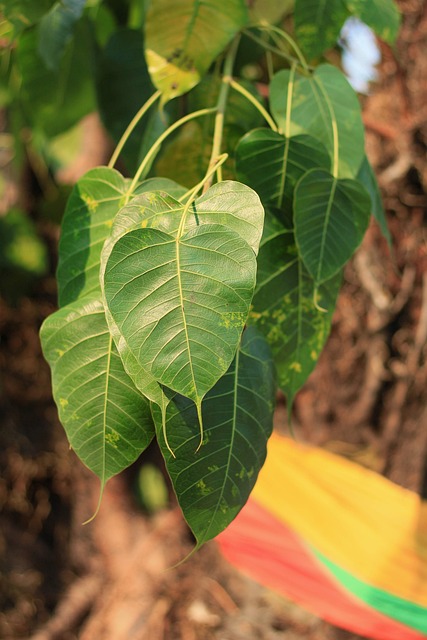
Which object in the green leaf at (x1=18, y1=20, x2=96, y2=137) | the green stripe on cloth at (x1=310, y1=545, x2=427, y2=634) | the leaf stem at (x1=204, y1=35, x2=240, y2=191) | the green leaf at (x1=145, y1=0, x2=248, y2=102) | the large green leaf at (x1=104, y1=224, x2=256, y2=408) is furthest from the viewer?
the green stripe on cloth at (x1=310, y1=545, x2=427, y2=634)

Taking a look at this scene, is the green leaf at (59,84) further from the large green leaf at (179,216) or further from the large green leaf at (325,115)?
the large green leaf at (179,216)

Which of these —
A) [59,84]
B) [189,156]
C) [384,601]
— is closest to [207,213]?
[189,156]

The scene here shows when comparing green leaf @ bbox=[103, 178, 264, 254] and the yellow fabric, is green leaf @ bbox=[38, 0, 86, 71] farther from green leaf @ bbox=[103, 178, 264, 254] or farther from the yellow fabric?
the yellow fabric

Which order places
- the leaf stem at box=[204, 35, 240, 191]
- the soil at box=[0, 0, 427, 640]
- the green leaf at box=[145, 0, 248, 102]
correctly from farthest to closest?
the soil at box=[0, 0, 427, 640]
the green leaf at box=[145, 0, 248, 102]
the leaf stem at box=[204, 35, 240, 191]

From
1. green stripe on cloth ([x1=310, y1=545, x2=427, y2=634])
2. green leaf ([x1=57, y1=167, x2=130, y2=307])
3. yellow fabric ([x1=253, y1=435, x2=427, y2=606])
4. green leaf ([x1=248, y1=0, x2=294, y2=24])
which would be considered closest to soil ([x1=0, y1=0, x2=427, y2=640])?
yellow fabric ([x1=253, y1=435, x2=427, y2=606])

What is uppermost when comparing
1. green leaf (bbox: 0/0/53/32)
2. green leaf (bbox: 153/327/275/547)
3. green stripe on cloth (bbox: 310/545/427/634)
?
green leaf (bbox: 0/0/53/32)

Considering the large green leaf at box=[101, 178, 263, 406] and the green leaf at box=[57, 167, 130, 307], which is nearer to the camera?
the large green leaf at box=[101, 178, 263, 406]

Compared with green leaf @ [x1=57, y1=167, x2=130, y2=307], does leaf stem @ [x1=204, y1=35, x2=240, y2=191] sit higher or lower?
higher

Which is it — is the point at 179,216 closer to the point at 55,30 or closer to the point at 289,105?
the point at 289,105
